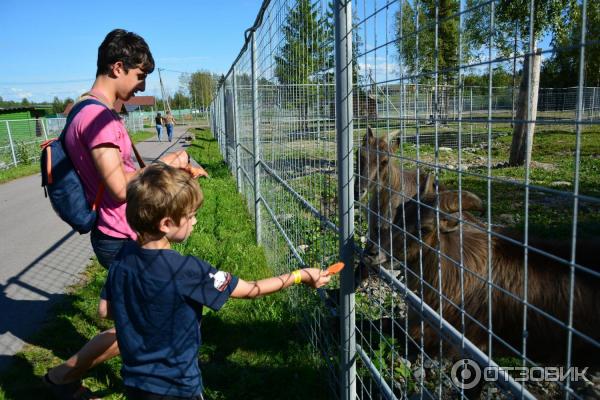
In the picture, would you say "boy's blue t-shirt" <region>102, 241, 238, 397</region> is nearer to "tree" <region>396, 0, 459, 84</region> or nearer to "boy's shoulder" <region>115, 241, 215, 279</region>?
"boy's shoulder" <region>115, 241, 215, 279</region>

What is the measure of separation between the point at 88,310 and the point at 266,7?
11.7 feet

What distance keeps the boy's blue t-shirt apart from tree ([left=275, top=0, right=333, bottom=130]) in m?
1.47

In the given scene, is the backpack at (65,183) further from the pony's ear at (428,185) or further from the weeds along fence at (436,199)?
the pony's ear at (428,185)

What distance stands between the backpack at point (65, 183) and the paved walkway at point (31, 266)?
6.71 feet

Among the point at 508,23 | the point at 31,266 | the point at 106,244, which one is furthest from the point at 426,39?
the point at 31,266

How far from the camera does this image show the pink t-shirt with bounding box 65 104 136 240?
238cm

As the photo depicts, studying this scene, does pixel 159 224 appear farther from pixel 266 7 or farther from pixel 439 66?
pixel 266 7

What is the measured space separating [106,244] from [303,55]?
1.90 metres

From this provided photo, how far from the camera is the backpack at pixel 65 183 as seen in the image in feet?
8.20

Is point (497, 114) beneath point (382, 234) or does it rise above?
above

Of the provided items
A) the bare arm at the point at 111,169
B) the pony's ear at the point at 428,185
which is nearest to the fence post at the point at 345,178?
the pony's ear at the point at 428,185

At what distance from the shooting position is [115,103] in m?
2.80

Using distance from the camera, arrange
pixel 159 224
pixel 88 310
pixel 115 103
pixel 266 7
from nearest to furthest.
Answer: pixel 159 224 < pixel 115 103 < pixel 266 7 < pixel 88 310

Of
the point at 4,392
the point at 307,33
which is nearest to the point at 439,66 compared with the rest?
the point at 307,33
